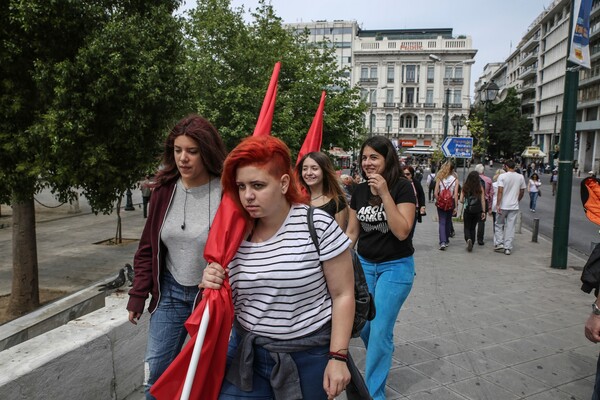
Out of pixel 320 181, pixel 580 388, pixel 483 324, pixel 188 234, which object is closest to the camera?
pixel 188 234

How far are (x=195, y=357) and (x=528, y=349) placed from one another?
3.87 meters

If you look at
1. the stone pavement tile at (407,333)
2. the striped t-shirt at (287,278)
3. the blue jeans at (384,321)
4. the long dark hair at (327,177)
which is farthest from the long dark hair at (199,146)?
the stone pavement tile at (407,333)

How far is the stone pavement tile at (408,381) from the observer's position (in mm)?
3746

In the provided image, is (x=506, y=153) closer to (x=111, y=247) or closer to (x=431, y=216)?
(x=431, y=216)

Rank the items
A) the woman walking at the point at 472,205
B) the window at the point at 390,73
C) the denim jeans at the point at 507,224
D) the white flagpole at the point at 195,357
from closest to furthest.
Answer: the white flagpole at the point at 195,357 → the denim jeans at the point at 507,224 → the woman walking at the point at 472,205 → the window at the point at 390,73

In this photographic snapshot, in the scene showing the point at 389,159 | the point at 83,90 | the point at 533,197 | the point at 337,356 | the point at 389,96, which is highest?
the point at 389,96

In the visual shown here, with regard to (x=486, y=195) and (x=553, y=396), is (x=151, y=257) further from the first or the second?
(x=486, y=195)

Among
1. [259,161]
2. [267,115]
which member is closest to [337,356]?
[259,161]

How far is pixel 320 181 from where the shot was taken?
455 cm

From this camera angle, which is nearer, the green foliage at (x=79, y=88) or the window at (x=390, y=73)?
the green foliage at (x=79, y=88)

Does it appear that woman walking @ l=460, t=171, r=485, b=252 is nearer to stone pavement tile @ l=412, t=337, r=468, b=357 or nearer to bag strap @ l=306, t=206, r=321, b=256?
stone pavement tile @ l=412, t=337, r=468, b=357

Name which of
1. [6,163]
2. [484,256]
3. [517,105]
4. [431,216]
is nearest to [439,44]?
[517,105]

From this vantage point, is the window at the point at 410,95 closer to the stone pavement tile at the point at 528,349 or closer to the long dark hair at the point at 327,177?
the stone pavement tile at the point at 528,349

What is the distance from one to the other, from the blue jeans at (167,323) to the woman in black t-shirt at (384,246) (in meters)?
1.37
